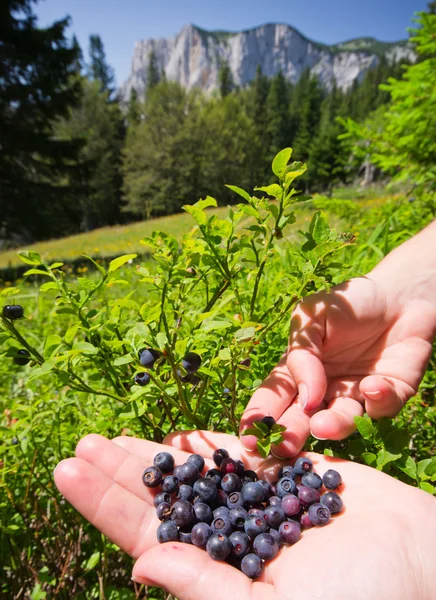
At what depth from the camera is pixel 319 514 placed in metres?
1.24

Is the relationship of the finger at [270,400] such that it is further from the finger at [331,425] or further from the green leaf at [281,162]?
the green leaf at [281,162]

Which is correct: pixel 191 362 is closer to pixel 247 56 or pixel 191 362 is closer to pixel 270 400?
pixel 270 400

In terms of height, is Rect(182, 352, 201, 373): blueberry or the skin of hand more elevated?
Rect(182, 352, 201, 373): blueberry

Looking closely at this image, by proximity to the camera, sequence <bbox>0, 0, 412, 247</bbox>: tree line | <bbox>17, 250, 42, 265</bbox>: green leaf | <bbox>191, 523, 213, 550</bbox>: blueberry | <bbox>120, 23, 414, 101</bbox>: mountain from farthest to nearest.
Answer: <bbox>120, 23, 414, 101</bbox>: mountain
<bbox>0, 0, 412, 247</bbox>: tree line
<bbox>191, 523, 213, 550</bbox>: blueberry
<bbox>17, 250, 42, 265</bbox>: green leaf

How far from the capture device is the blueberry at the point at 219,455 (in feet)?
4.59

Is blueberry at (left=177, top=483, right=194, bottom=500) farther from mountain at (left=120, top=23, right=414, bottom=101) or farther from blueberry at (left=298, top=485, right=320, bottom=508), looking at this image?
mountain at (left=120, top=23, right=414, bottom=101)

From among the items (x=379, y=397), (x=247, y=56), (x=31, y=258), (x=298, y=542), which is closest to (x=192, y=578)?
(x=298, y=542)

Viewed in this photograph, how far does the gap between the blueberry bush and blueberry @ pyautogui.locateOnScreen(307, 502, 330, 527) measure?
0.70ft

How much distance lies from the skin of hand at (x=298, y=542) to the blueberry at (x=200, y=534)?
0.04m

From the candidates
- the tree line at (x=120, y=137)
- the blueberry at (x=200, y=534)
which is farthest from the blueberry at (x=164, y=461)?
the tree line at (x=120, y=137)

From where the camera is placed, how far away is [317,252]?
1.15 metres

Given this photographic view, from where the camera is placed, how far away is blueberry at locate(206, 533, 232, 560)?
1166 mm

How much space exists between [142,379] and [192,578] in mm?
547

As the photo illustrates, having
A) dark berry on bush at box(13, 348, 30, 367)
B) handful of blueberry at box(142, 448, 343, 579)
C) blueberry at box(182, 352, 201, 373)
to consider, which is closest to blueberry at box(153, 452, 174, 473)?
handful of blueberry at box(142, 448, 343, 579)
